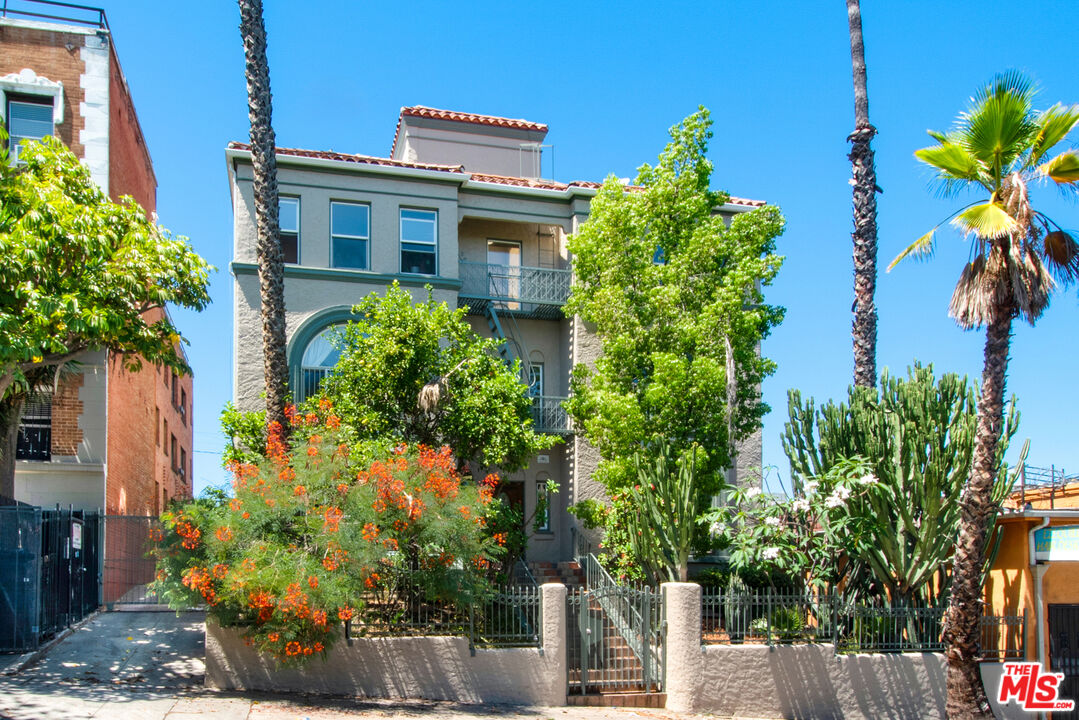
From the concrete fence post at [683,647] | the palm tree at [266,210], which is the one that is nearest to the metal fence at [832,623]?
the concrete fence post at [683,647]

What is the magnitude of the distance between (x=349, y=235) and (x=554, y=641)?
1066 cm

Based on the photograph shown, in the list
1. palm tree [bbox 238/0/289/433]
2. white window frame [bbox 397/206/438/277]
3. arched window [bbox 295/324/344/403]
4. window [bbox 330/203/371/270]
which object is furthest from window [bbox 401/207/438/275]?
palm tree [bbox 238/0/289/433]

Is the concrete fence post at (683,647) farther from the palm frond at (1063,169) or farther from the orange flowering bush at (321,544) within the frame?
the palm frond at (1063,169)

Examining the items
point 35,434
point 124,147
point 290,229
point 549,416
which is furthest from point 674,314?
point 124,147

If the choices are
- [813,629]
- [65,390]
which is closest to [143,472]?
[65,390]

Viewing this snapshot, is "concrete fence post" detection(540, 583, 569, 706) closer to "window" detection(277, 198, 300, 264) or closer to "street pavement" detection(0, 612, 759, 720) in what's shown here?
"street pavement" detection(0, 612, 759, 720)

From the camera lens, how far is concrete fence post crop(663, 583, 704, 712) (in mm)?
14609

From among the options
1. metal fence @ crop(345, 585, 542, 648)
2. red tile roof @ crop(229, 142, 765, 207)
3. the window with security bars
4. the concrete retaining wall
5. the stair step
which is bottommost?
the stair step

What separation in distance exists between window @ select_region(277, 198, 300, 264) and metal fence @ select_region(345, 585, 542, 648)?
9248 millimetres

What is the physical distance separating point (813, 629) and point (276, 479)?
351 inches

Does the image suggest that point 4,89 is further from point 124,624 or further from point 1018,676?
point 1018,676

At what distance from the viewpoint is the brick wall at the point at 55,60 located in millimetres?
20875

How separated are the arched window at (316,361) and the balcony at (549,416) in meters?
4.59

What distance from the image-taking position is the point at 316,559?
12.5m
